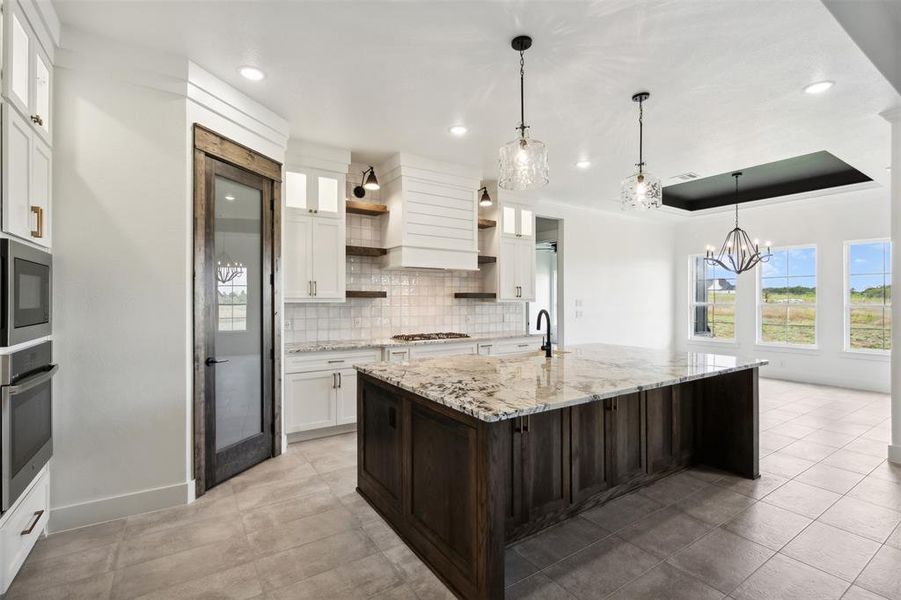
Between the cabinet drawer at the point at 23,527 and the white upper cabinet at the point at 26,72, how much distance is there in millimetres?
1786

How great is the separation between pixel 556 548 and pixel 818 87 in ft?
11.4

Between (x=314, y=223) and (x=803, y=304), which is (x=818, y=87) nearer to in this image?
(x=314, y=223)

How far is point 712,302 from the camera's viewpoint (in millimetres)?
7621

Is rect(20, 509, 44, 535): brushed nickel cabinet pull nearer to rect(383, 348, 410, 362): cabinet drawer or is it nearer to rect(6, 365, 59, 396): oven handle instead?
rect(6, 365, 59, 396): oven handle

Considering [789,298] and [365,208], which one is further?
[789,298]

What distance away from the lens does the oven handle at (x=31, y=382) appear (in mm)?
1784

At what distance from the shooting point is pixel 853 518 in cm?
249

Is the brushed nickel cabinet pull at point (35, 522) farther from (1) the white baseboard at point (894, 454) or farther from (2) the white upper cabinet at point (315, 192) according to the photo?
(1) the white baseboard at point (894, 454)

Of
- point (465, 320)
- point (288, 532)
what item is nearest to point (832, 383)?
point (465, 320)

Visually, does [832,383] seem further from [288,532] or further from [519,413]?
[288,532]

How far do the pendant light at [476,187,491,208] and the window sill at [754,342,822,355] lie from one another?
16.9 ft

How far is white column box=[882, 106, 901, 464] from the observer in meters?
3.29

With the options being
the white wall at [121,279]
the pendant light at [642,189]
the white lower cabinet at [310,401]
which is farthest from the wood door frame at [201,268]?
the pendant light at [642,189]

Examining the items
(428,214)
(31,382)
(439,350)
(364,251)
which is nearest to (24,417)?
(31,382)
